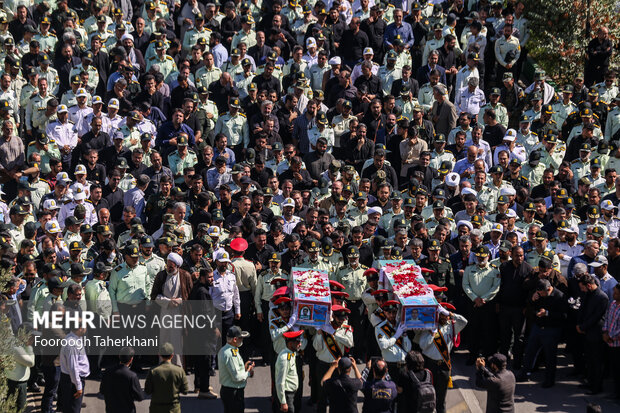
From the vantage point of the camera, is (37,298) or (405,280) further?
(37,298)

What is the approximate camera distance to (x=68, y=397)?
50.2 feet

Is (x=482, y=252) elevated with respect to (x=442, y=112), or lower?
lower

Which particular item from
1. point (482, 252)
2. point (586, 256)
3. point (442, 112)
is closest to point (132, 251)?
point (482, 252)

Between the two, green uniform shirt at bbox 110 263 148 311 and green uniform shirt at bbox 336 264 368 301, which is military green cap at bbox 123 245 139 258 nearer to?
green uniform shirt at bbox 110 263 148 311

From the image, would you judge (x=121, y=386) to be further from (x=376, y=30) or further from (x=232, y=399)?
(x=376, y=30)

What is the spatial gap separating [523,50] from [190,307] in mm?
12224

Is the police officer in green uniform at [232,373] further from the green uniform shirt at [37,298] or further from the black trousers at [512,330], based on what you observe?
the black trousers at [512,330]

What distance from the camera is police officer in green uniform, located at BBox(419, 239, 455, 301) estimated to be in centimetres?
1745

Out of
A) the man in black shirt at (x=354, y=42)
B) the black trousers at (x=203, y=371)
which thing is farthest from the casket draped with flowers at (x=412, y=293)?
the man in black shirt at (x=354, y=42)

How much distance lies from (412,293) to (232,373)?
2.82 meters

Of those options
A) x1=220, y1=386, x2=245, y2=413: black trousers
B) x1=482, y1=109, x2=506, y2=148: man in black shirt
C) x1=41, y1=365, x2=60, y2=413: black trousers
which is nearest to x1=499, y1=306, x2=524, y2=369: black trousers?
x1=220, y1=386, x2=245, y2=413: black trousers

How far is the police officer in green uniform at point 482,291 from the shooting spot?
17438 mm

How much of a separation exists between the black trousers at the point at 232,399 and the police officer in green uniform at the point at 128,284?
258 cm

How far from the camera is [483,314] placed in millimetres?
17484
